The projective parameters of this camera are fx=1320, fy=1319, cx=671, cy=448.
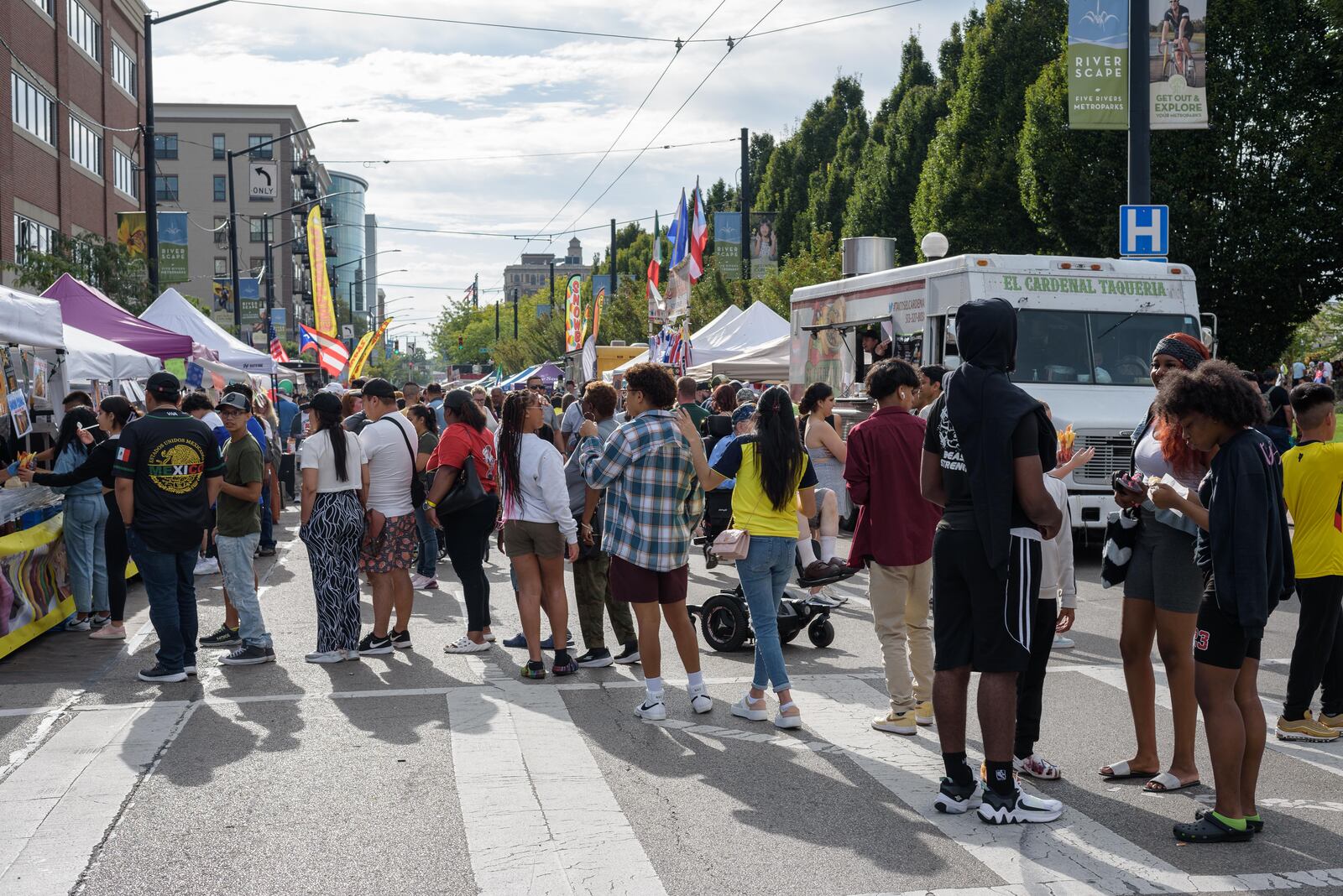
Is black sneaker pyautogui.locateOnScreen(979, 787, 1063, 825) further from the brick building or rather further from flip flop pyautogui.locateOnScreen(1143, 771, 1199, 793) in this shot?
the brick building

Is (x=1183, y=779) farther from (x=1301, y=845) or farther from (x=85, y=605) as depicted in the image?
(x=85, y=605)

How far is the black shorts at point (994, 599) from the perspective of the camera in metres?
5.02

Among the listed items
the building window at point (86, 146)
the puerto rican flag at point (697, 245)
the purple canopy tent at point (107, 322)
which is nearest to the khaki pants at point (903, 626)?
the purple canopy tent at point (107, 322)

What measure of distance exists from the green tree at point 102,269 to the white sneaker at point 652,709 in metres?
19.5

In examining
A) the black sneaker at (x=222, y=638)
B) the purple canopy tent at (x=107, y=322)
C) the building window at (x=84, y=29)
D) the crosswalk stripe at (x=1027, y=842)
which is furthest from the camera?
the building window at (x=84, y=29)

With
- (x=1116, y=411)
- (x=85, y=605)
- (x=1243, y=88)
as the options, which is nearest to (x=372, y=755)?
(x=85, y=605)

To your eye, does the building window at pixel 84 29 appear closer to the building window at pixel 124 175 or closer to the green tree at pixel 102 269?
the building window at pixel 124 175

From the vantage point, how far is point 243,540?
29.3 feet

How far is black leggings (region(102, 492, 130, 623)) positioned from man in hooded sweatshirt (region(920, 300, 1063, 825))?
22.4 ft

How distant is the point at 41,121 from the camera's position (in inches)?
1307

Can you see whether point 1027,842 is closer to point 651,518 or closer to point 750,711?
point 750,711

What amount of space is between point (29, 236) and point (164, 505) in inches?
1072

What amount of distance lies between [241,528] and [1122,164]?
22.5 m

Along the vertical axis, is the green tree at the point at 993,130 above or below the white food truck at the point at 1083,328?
above
